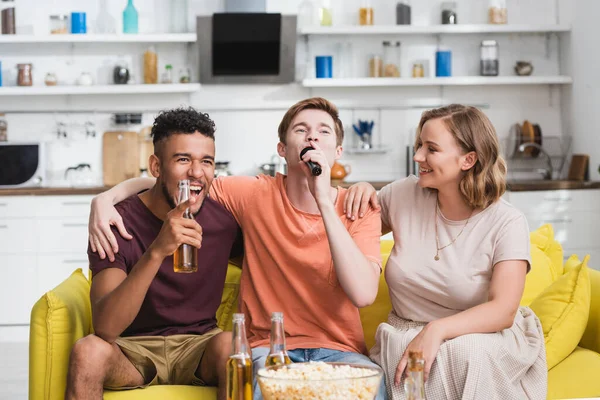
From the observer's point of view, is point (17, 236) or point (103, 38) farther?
point (103, 38)

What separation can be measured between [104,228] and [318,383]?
3.35 feet

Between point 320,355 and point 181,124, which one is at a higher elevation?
point 181,124

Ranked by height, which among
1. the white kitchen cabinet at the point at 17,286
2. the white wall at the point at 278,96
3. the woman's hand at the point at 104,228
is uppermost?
the white wall at the point at 278,96

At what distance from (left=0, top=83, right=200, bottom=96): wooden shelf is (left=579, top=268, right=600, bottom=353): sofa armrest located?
3.92 m

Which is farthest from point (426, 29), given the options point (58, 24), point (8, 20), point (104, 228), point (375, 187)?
point (104, 228)

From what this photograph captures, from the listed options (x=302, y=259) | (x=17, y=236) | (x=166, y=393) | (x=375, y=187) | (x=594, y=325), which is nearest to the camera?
(x=166, y=393)

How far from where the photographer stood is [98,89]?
226 inches

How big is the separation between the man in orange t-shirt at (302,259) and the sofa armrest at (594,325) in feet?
2.38

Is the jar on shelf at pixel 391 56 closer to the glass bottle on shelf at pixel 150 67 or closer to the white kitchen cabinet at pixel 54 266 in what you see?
the glass bottle on shelf at pixel 150 67

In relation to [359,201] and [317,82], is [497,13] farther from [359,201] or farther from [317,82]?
[359,201]

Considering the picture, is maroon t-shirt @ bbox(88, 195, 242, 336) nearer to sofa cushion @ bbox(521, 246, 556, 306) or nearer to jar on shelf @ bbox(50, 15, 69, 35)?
sofa cushion @ bbox(521, 246, 556, 306)

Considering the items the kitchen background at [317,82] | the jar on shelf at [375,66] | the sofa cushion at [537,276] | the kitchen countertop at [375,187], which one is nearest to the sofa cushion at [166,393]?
the sofa cushion at [537,276]

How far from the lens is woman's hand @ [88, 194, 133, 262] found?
214 centimetres

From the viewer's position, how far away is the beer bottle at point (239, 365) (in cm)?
149
